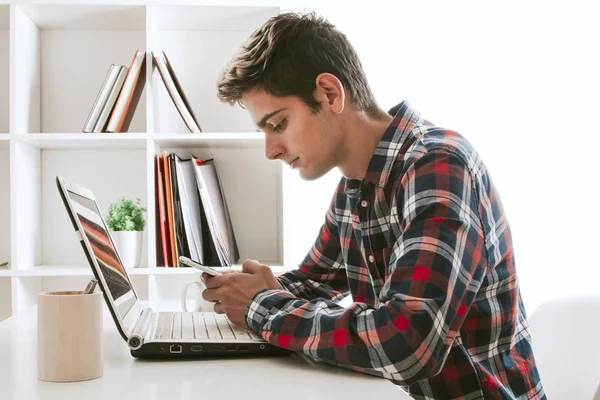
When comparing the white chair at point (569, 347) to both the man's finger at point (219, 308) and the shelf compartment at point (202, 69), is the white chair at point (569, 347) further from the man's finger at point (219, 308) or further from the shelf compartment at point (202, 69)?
the shelf compartment at point (202, 69)

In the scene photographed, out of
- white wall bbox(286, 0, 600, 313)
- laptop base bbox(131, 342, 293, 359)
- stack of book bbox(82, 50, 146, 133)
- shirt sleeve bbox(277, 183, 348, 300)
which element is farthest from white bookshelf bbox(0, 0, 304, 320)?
laptop base bbox(131, 342, 293, 359)

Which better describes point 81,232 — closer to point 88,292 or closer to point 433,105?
point 88,292

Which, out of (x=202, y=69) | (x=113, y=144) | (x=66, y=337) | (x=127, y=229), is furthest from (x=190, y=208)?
(x=66, y=337)

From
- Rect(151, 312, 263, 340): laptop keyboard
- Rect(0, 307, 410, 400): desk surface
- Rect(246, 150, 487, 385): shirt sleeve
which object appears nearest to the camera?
Rect(0, 307, 410, 400): desk surface

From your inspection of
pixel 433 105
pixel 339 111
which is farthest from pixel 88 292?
pixel 433 105

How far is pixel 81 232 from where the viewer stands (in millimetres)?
883

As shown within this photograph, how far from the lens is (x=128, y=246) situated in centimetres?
213

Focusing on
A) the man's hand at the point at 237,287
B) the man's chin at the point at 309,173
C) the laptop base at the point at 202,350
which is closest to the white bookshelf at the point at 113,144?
the man's chin at the point at 309,173

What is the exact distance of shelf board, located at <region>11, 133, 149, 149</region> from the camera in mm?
→ 2062

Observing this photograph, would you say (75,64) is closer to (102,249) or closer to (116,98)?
(116,98)

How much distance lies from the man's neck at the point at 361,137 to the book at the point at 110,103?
1.10 metres

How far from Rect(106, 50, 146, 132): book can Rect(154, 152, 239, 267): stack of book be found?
161 mm

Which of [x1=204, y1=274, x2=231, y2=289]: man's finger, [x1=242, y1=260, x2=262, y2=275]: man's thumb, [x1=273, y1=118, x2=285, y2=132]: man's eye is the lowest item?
[x1=204, y1=274, x2=231, y2=289]: man's finger

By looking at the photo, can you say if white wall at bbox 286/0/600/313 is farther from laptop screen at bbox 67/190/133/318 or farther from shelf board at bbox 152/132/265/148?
laptop screen at bbox 67/190/133/318
